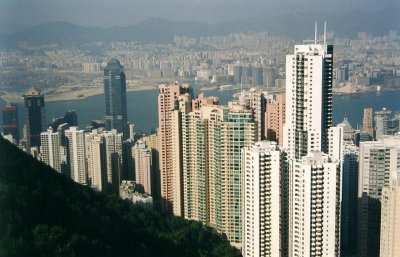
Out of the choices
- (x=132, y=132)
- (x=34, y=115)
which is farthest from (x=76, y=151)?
(x=132, y=132)

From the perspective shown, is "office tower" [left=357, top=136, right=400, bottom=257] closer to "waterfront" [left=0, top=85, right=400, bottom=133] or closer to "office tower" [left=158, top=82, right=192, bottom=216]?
"waterfront" [left=0, top=85, right=400, bottom=133]

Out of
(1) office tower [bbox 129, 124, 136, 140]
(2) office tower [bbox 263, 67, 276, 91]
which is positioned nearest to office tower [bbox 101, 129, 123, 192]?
(1) office tower [bbox 129, 124, 136, 140]

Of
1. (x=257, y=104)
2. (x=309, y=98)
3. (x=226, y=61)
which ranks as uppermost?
(x=226, y=61)

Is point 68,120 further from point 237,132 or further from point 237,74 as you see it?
point 237,132

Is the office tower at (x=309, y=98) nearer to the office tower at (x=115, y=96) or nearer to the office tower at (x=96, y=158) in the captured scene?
the office tower at (x=96, y=158)

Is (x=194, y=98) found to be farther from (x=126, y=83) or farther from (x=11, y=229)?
(x=11, y=229)
